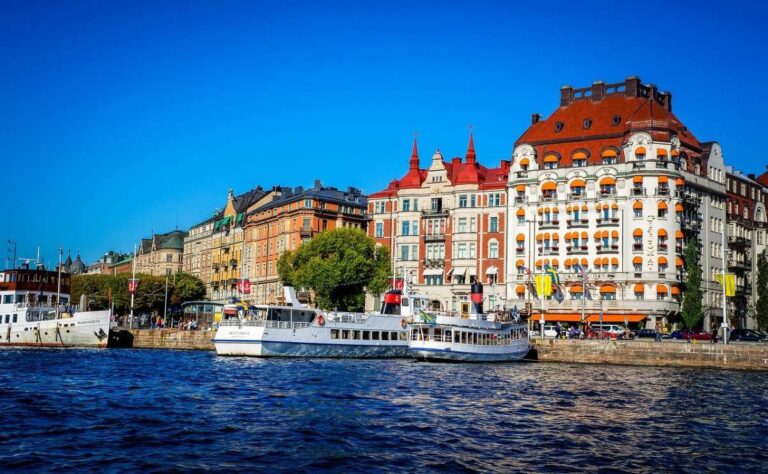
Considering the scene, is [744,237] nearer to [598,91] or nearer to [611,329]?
[598,91]

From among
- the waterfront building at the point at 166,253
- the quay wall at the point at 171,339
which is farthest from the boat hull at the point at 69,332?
the waterfront building at the point at 166,253

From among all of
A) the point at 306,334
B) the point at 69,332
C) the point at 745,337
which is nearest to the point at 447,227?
the point at 745,337

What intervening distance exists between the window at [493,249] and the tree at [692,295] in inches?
847

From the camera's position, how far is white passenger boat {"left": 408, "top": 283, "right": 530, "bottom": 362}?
2731 inches

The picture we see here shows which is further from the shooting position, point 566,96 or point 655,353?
point 566,96

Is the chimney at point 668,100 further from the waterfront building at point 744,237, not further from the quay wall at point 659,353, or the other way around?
the quay wall at point 659,353

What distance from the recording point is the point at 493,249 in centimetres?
10425

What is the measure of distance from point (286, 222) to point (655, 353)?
65881 mm

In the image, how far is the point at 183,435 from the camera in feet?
93.4

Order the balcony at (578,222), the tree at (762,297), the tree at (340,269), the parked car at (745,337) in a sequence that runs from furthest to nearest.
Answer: the tree at (340,269) → the balcony at (578,222) → the tree at (762,297) → the parked car at (745,337)

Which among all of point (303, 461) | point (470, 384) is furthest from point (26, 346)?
point (303, 461)

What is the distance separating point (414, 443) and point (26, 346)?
69.8m

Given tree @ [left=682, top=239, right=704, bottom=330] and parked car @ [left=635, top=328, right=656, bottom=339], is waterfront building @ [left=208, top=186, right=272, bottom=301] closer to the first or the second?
tree @ [left=682, top=239, right=704, bottom=330]

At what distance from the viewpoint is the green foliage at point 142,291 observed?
13000cm
